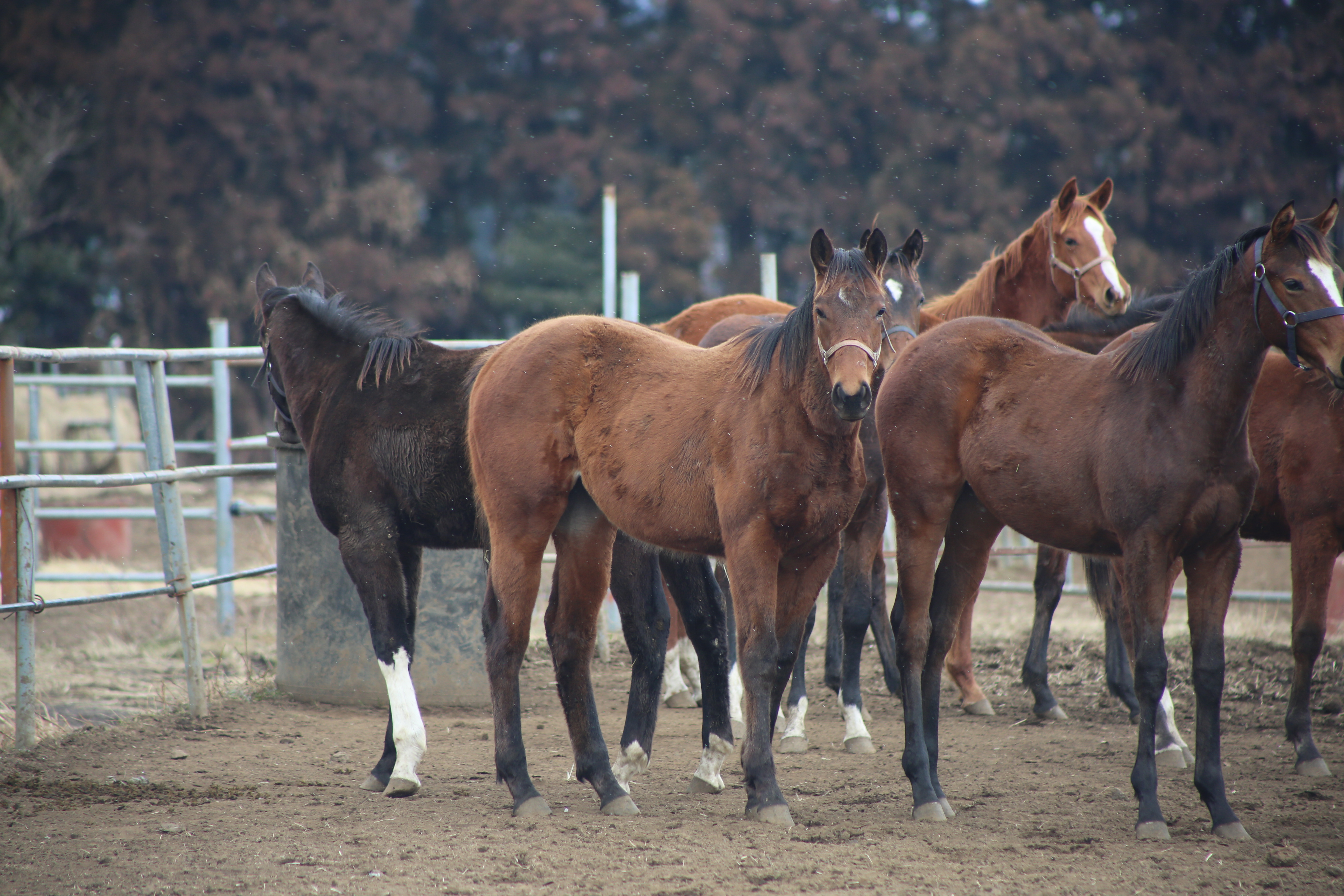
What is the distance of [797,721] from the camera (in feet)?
18.2

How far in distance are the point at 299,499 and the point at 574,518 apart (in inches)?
95.4

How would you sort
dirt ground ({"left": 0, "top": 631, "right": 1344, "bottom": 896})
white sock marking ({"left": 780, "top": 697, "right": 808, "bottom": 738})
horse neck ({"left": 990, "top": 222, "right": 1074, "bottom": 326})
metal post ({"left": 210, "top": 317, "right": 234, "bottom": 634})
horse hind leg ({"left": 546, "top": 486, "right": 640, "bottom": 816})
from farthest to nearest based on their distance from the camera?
metal post ({"left": 210, "top": 317, "right": 234, "bottom": 634}) < horse neck ({"left": 990, "top": 222, "right": 1074, "bottom": 326}) < white sock marking ({"left": 780, "top": 697, "right": 808, "bottom": 738}) < horse hind leg ({"left": 546, "top": 486, "right": 640, "bottom": 816}) < dirt ground ({"left": 0, "top": 631, "right": 1344, "bottom": 896})

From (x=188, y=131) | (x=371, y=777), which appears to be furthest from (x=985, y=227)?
(x=371, y=777)

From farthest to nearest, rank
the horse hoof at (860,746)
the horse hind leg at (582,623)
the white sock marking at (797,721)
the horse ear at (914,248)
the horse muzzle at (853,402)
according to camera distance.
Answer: the white sock marking at (797,721) < the horse hoof at (860,746) < the horse ear at (914,248) < the horse hind leg at (582,623) < the horse muzzle at (853,402)

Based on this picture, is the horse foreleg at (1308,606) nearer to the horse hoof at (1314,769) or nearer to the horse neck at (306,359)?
the horse hoof at (1314,769)

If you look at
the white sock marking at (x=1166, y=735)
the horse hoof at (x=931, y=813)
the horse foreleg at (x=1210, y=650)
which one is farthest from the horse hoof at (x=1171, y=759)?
the horse hoof at (x=931, y=813)

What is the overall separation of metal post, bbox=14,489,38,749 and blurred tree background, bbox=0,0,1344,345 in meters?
14.5

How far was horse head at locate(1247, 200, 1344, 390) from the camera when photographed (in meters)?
3.72

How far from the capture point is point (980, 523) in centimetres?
472

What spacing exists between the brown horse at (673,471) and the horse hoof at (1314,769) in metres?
2.39

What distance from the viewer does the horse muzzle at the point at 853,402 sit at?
3.71 metres

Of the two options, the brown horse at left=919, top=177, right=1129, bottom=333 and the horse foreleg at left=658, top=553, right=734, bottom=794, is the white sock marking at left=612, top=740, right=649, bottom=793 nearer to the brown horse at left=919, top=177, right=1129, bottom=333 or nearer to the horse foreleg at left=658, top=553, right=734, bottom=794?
the horse foreleg at left=658, top=553, right=734, bottom=794

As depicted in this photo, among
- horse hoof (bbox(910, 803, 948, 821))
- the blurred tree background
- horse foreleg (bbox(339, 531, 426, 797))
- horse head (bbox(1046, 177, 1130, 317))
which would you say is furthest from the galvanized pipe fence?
the blurred tree background

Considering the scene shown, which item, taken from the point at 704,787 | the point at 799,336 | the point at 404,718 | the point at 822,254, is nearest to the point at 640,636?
the point at 704,787
